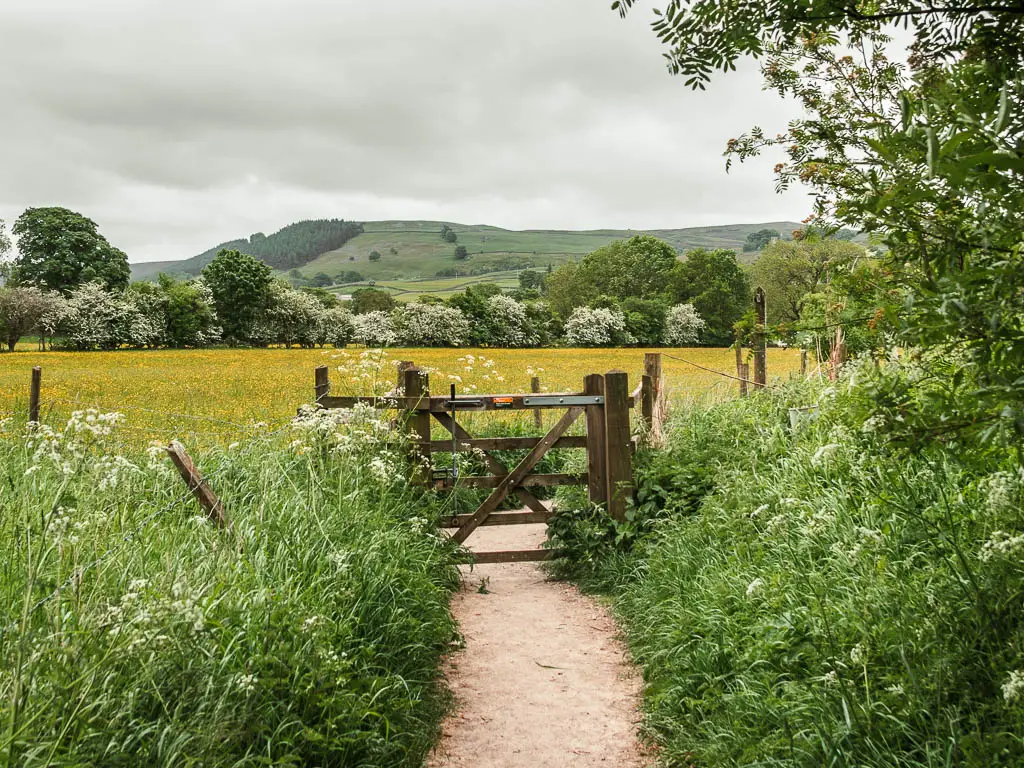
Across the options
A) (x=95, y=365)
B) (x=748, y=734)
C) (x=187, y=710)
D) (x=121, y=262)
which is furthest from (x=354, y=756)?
(x=121, y=262)

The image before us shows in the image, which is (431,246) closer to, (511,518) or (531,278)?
(531,278)

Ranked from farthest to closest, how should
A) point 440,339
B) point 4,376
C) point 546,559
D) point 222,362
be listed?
point 440,339 → point 222,362 → point 4,376 → point 546,559

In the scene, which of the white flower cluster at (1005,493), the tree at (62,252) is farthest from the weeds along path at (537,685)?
the tree at (62,252)


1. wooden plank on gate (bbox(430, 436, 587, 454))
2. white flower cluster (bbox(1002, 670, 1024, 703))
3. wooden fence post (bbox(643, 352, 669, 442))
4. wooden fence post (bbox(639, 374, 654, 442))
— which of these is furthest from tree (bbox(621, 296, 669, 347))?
white flower cluster (bbox(1002, 670, 1024, 703))

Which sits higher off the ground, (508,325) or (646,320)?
(646,320)

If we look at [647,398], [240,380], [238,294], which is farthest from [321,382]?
[238,294]

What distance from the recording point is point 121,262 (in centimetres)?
6272

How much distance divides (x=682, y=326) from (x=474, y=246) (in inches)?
4545

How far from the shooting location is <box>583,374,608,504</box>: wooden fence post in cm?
851

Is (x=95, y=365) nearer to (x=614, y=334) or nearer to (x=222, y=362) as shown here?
(x=222, y=362)

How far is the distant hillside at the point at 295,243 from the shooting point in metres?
158

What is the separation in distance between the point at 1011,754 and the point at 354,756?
2.66 meters

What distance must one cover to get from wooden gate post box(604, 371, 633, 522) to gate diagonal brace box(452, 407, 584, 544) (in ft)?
1.21

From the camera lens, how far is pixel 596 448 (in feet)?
28.1
